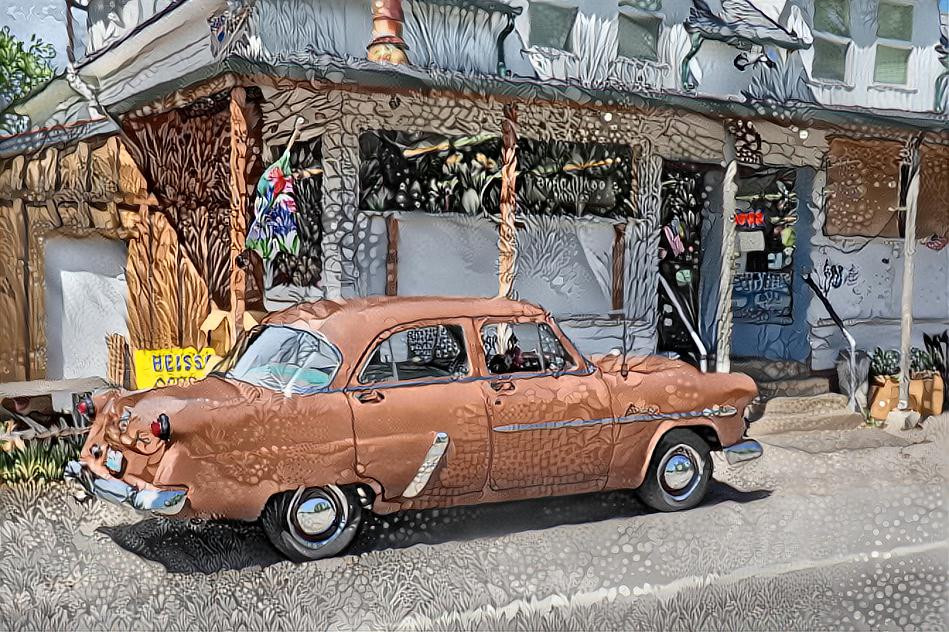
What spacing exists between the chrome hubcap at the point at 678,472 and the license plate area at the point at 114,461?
2.77m

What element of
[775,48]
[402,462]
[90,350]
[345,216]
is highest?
[775,48]

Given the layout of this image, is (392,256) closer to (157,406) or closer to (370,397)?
(370,397)

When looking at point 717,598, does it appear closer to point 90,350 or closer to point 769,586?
point 769,586

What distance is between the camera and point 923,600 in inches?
192

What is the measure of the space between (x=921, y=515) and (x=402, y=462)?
331cm

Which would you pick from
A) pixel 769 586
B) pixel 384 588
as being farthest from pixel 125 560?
pixel 769 586

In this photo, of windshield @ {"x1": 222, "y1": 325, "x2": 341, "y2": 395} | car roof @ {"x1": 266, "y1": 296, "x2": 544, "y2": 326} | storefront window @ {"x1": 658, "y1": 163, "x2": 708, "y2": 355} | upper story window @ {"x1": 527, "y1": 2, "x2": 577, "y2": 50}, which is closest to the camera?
windshield @ {"x1": 222, "y1": 325, "x2": 341, "y2": 395}

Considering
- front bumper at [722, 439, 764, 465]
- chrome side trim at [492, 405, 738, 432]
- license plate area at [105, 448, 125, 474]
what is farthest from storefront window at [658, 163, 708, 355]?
license plate area at [105, 448, 125, 474]

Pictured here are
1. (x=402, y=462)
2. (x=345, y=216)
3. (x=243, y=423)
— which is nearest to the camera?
(x=243, y=423)

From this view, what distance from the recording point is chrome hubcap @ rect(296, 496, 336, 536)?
386 cm

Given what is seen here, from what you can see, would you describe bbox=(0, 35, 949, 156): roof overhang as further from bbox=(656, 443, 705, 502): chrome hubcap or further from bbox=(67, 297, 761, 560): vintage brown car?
bbox=(656, 443, 705, 502): chrome hubcap

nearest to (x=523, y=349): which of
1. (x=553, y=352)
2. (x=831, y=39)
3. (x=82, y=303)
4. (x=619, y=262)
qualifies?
(x=553, y=352)

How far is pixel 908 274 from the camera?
5.42m

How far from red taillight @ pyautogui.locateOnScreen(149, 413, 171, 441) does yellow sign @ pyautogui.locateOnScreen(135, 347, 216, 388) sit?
1.59 feet
